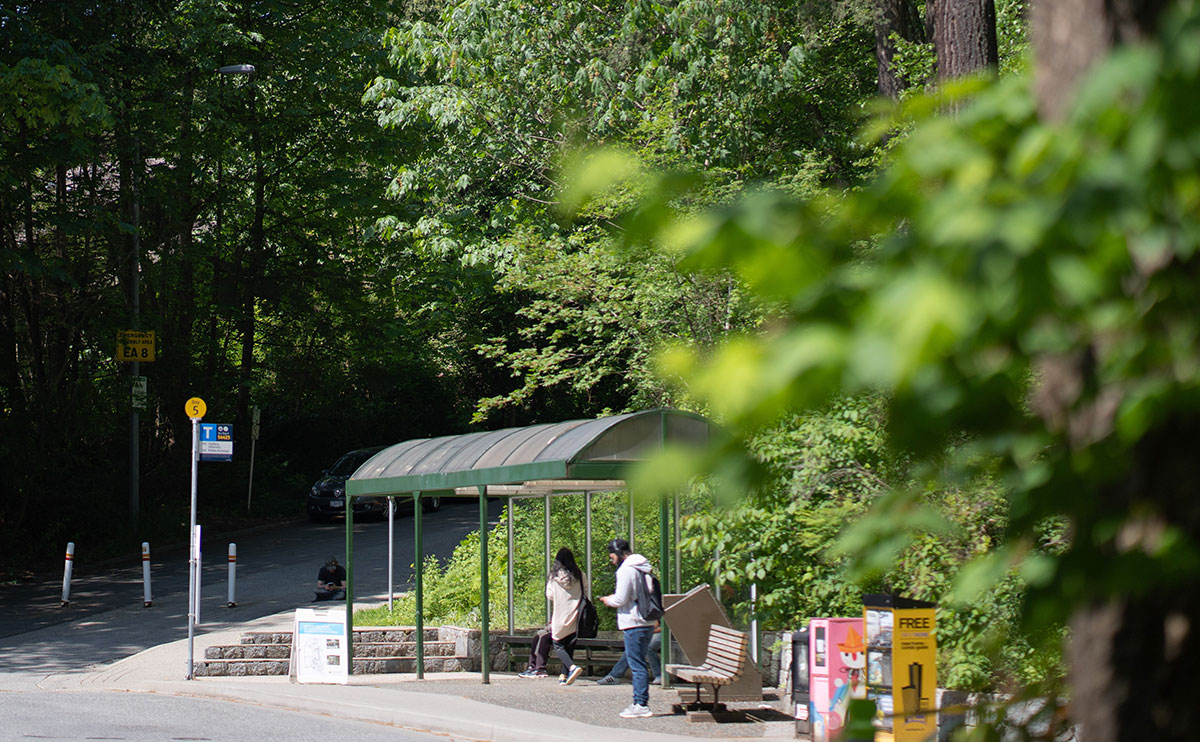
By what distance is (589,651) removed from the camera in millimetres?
15883

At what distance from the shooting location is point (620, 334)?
1808cm

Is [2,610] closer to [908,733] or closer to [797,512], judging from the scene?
[797,512]

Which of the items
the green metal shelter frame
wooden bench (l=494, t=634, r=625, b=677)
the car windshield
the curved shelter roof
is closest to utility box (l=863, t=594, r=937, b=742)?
the green metal shelter frame

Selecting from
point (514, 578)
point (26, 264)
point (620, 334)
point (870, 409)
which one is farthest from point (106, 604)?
point (870, 409)

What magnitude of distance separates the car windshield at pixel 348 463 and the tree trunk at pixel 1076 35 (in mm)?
34007

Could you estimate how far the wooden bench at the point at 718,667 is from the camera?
12.3 metres

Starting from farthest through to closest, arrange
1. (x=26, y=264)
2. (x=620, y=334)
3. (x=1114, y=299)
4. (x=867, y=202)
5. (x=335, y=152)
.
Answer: (x=335, y=152)
(x=26, y=264)
(x=620, y=334)
(x=867, y=202)
(x=1114, y=299)

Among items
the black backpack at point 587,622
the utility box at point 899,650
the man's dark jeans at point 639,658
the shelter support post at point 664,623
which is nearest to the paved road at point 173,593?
the black backpack at point 587,622

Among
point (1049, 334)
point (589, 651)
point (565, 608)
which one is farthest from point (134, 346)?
point (1049, 334)

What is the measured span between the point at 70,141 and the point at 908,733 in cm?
2014

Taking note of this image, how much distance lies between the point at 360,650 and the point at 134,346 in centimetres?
1297

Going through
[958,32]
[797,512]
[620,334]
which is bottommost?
→ [797,512]

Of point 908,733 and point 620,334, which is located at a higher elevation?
point 620,334

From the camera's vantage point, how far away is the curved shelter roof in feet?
44.1
